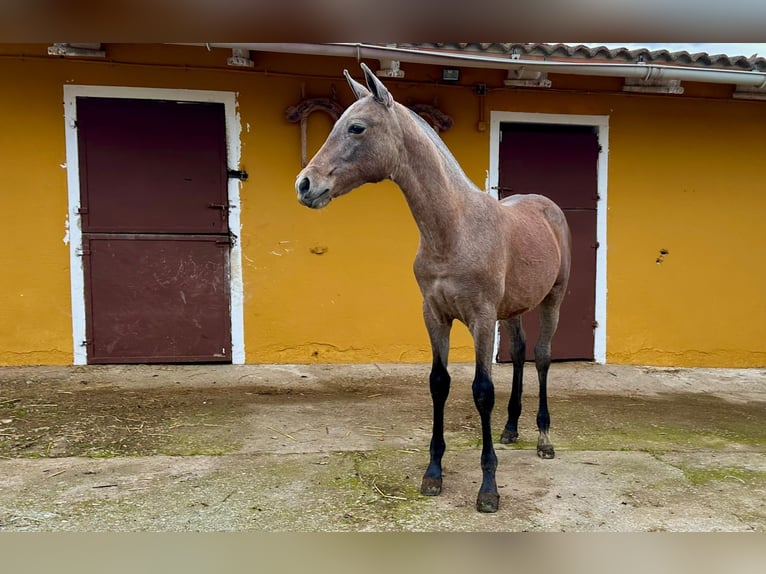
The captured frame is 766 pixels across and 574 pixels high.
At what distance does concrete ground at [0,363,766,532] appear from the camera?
221 cm

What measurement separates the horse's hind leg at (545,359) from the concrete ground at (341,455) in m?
0.11

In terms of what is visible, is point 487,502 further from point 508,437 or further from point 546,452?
point 508,437

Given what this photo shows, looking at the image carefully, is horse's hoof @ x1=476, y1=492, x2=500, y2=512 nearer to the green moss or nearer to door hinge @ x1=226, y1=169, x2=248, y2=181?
the green moss

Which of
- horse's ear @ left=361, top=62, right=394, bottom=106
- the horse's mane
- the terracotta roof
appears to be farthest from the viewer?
the terracotta roof

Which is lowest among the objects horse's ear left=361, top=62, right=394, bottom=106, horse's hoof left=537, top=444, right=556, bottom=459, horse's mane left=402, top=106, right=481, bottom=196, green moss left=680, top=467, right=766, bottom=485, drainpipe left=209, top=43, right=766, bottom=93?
green moss left=680, top=467, right=766, bottom=485

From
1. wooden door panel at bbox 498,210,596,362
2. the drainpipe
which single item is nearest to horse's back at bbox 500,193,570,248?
the drainpipe

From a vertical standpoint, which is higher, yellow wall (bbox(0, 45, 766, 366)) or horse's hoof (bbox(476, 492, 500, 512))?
yellow wall (bbox(0, 45, 766, 366))

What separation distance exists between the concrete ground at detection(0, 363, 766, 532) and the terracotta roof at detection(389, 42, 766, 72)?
118 inches

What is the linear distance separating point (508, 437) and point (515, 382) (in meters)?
0.35

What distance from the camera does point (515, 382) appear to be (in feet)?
10.7

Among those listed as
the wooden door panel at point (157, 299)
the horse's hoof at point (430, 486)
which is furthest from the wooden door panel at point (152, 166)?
the horse's hoof at point (430, 486)

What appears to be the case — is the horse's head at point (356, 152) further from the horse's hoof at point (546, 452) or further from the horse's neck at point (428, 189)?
the horse's hoof at point (546, 452)

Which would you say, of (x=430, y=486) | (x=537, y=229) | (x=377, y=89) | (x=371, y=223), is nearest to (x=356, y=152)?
(x=377, y=89)

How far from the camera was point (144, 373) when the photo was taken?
15.1 ft
